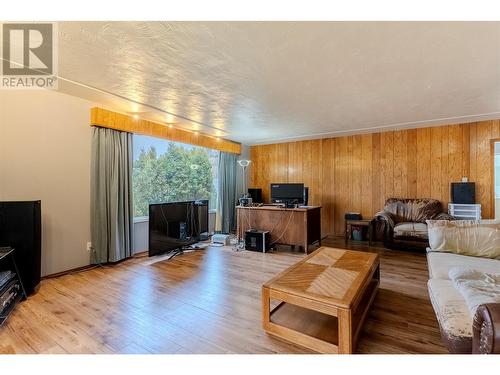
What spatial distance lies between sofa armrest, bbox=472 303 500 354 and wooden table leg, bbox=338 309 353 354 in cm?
58

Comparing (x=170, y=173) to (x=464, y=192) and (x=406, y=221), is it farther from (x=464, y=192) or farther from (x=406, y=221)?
(x=464, y=192)

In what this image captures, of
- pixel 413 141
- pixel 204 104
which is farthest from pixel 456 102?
pixel 204 104

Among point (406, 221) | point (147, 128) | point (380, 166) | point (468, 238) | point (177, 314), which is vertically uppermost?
point (147, 128)

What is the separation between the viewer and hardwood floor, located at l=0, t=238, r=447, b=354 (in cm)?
167

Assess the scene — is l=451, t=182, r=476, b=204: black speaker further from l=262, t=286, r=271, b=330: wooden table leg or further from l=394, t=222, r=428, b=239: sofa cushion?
l=262, t=286, r=271, b=330: wooden table leg

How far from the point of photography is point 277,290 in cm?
175

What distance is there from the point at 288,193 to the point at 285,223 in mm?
572

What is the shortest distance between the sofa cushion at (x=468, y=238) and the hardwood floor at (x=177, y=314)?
56 centimetres

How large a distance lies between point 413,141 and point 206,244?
468 centimetres

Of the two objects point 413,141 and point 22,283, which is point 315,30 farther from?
point 413,141

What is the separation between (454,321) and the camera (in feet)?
4.39

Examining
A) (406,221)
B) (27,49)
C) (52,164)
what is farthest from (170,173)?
(406,221)

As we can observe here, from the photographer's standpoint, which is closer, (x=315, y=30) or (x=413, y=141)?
(x=315, y=30)

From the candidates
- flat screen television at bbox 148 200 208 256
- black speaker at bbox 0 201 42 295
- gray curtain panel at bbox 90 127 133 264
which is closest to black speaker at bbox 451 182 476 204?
flat screen television at bbox 148 200 208 256
